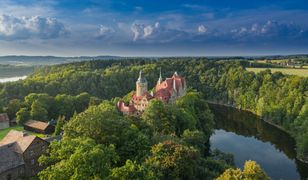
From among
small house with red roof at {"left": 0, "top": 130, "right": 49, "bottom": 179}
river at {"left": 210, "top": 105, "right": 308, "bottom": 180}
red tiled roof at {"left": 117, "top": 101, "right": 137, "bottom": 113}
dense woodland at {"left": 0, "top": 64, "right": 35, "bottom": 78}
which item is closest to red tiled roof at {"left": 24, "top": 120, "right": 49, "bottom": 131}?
red tiled roof at {"left": 117, "top": 101, "right": 137, "bottom": 113}

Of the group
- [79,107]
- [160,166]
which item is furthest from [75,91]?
[160,166]

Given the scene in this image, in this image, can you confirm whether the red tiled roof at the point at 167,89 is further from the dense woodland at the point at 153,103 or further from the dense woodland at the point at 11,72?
the dense woodland at the point at 11,72

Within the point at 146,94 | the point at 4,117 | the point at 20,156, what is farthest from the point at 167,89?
the point at 20,156

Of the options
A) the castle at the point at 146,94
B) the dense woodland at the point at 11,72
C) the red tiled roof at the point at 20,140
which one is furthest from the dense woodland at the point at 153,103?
the dense woodland at the point at 11,72

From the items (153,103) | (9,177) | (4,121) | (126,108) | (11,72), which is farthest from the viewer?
(11,72)

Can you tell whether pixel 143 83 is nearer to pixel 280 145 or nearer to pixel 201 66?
pixel 280 145

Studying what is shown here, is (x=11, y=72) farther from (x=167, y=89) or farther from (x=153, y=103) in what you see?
(x=153, y=103)

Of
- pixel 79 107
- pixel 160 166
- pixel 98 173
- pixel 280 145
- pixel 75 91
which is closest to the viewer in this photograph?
pixel 98 173
